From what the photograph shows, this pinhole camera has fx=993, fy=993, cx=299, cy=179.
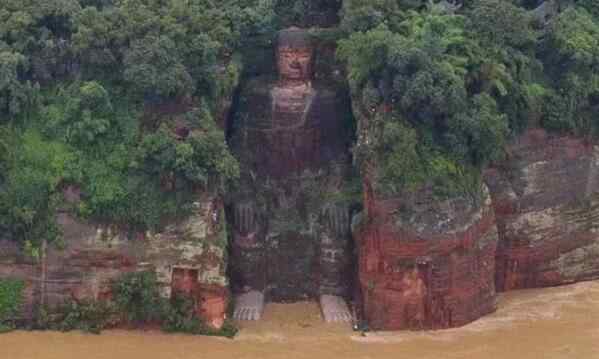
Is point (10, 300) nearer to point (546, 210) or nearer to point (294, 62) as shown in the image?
point (294, 62)

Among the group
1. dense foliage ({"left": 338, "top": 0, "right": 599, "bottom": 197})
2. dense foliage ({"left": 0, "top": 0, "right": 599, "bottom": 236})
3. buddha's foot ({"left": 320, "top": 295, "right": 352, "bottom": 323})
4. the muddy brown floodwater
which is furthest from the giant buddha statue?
dense foliage ({"left": 338, "top": 0, "right": 599, "bottom": 197})

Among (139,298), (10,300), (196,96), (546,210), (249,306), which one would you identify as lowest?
(249,306)

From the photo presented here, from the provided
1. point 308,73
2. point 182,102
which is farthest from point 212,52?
point 308,73

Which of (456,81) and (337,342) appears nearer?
(337,342)

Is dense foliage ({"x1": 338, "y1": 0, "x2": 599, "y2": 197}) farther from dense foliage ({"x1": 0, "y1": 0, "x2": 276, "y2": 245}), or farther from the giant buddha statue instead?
dense foliage ({"x1": 0, "y1": 0, "x2": 276, "y2": 245})

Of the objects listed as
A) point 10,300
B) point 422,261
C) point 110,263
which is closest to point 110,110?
point 110,263

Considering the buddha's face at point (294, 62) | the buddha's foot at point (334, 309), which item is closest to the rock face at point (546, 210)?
the buddha's foot at point (334, 309)

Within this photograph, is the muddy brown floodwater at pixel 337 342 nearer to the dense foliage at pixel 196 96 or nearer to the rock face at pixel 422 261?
the rock face at pixel 422 261
